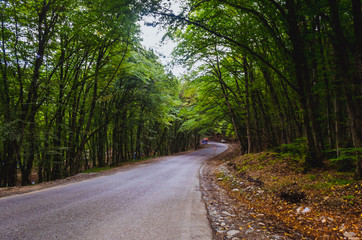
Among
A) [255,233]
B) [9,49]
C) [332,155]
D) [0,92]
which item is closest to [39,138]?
[0,92]

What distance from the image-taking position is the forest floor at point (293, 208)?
299 centimetres

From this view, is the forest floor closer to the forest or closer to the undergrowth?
the undergrowth

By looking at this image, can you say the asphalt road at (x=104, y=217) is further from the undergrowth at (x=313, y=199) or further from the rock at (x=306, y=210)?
the rock at (x=306, y=210)

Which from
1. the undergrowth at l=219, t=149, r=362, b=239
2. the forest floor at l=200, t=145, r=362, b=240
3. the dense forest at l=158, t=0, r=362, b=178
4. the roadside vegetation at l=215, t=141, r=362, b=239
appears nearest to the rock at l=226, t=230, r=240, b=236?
the forest floor at l=200, t=145, r=362, b=240

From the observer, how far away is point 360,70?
3.88 m

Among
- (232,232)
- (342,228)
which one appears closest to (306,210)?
(342,228)

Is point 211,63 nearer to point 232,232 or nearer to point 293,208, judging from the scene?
point 293,208

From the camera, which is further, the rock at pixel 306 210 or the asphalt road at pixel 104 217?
the rock at pixel 306 210

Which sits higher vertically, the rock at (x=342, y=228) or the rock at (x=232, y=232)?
the rock at (x=342, y=228)

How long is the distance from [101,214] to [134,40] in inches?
A: 432

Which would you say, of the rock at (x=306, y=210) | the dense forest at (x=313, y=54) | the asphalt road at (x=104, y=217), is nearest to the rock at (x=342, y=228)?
the rock at (x=306, y=210)

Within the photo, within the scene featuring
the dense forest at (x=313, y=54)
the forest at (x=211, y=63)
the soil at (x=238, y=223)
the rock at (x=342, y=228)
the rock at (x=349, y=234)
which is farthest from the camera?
the forest at (x=211, y=63)

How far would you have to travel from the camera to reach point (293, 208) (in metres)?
3.99

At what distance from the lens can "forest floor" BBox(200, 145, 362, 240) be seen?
118 inches
